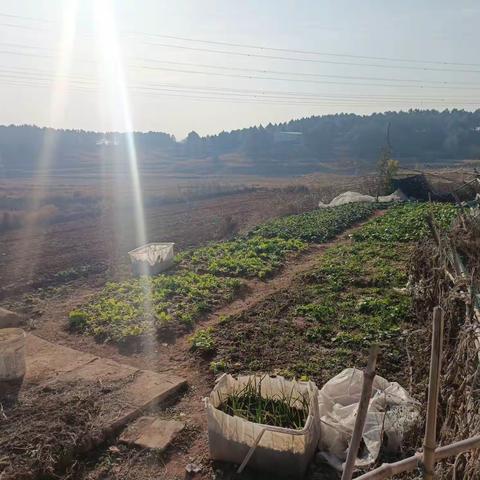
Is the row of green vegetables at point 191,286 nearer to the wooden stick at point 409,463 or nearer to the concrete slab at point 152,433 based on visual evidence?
the concrete slab at point 152,433

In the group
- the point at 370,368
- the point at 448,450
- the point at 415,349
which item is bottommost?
the point at 415,349

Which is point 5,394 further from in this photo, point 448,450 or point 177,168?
point 177,168

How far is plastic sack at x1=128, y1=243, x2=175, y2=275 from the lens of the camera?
1000 cm

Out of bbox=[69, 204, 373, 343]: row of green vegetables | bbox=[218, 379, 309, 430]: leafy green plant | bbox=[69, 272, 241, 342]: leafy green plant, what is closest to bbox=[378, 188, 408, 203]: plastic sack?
bbox=[69, 204, 373, 343]: row of green vegetables

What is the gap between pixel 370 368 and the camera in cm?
136

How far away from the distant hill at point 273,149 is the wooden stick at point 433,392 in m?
58.6

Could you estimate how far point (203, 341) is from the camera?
603 centimetres

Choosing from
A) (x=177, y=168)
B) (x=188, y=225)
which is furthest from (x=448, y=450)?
(x=177, y=168)

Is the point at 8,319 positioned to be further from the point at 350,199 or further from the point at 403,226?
the point at 350,199

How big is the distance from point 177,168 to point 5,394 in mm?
64436

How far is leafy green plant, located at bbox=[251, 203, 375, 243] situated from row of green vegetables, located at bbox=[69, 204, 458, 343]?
0.03 metres

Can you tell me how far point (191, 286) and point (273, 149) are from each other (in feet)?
249

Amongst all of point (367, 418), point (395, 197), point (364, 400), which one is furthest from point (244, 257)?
point (395, 197)

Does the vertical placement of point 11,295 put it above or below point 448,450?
below
